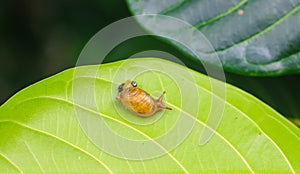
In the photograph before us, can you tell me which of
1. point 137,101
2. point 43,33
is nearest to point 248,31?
point 137,101

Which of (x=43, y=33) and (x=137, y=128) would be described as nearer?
(x=137, y=128)

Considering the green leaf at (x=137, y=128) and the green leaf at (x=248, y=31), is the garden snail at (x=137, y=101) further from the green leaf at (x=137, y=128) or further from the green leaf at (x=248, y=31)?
the green leaf at (x=248, y=31)

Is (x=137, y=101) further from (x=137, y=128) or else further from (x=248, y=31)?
(x=248, y=31)

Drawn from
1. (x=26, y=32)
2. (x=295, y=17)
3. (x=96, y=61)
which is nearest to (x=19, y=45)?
(x=26, y=32)

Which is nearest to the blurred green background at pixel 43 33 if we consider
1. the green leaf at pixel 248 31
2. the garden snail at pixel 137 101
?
the green leaf at pixel 248 31

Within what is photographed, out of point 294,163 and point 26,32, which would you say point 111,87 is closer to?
point 294,163

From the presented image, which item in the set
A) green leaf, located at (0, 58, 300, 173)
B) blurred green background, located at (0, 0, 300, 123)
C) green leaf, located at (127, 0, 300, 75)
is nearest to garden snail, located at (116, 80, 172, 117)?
green leaf, located at (0, 58, 300, 173)
